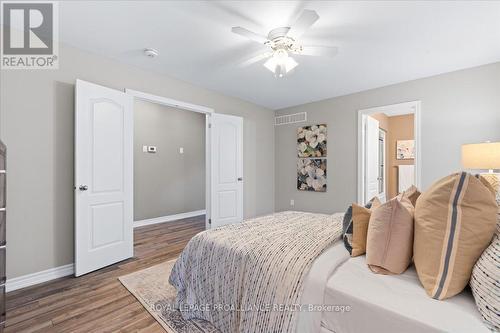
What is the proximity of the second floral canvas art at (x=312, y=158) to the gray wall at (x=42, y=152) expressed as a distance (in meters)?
3.24

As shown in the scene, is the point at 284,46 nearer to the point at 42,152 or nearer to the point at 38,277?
the point at 42,152

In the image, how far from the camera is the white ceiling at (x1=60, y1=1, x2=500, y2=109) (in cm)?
195

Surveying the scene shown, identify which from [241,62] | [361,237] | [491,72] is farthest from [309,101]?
[361,237]

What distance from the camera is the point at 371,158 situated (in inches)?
164

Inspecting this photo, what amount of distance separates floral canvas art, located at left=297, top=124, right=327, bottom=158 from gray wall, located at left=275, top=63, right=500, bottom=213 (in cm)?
13

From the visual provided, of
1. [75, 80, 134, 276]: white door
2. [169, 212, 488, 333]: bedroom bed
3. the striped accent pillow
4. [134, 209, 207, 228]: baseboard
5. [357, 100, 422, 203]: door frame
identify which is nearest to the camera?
the striped accent pillow

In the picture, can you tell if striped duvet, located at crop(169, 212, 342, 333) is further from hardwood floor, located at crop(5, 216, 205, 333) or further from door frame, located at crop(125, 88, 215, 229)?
door frame, located at crop(125, 88, 215, 229)

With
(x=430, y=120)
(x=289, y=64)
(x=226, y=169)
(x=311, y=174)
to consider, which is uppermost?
(x=289, y=64)

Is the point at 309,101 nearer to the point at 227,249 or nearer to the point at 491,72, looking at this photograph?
the point at 491,72

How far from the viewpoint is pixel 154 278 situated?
7.84ft

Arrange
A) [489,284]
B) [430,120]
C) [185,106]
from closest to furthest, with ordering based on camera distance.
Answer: [489,284], [430,120], [185,106]

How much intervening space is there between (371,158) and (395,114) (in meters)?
0.82

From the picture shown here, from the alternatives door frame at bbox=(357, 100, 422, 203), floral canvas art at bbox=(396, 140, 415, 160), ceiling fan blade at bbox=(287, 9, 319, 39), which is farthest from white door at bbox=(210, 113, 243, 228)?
floral canvas art at bbox=(396, 140, 415, 160)

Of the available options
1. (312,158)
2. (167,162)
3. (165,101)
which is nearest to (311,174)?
(312,158)
